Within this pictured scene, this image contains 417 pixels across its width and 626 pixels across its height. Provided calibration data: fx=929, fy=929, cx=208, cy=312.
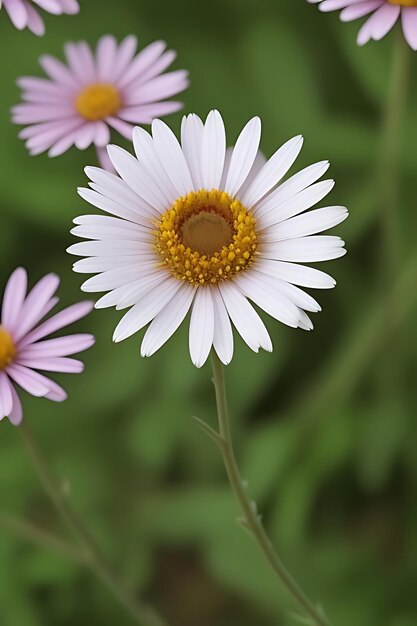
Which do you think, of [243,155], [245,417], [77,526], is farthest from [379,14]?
[245,417]

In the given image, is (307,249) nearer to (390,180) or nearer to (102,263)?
(102,263)

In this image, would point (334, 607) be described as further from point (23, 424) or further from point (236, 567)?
point (23, 424)

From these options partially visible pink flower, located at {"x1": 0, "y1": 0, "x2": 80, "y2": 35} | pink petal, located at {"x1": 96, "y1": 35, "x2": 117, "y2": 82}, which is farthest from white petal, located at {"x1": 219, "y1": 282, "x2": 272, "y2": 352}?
pink petal, located at {"x1": 96, "y1": 35, "x2": 117, "y2": 82}

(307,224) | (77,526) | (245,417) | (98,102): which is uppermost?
(98,102)

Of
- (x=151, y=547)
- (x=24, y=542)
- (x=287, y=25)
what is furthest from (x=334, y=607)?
(x=287, y=25)

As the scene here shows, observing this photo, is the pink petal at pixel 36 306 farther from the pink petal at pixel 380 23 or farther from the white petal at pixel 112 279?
the pink petal at pixel 380 23
